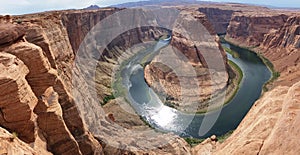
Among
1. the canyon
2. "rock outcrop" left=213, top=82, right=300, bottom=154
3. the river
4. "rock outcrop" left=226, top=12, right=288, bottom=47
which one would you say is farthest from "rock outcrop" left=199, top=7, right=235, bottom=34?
"rock outcrop" left=213, top=82, right=300, bottom=154

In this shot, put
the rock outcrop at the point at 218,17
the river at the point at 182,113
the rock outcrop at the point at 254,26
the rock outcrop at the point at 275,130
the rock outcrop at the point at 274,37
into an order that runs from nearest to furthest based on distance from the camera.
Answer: the rock outcrop at the point at 275,130 < the river at the point at 182,113 < the rock outcrop at the point at 274,37 < the rock outcrop at the point at 254,26 < the rock outcrop at the point at 218,17

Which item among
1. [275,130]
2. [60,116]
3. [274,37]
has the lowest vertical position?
[274,37]

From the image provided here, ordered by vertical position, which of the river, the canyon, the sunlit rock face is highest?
the canyon

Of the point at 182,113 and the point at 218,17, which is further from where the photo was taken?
the point at 218,17

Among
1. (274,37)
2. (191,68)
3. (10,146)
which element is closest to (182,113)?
(191,68)

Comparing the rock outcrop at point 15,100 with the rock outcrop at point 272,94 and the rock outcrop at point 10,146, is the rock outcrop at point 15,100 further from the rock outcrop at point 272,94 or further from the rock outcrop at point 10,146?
the rock outcrop at point 272,94

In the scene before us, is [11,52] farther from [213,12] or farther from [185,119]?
[213,12]

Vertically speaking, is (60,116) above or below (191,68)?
above

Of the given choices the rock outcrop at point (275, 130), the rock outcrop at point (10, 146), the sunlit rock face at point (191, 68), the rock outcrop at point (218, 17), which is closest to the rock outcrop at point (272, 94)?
the rock outcrop at point (275, 130)

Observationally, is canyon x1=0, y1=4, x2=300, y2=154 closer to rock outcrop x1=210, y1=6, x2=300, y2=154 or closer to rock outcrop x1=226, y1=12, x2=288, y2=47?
rock outcrop x1=210, y1=6, x2=300, y2=154

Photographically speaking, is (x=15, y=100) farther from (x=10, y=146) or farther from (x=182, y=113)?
(x=182, y=113)

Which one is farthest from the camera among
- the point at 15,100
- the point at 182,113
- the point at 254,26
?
the point at 254,26

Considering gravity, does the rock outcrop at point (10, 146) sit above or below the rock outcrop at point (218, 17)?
above
